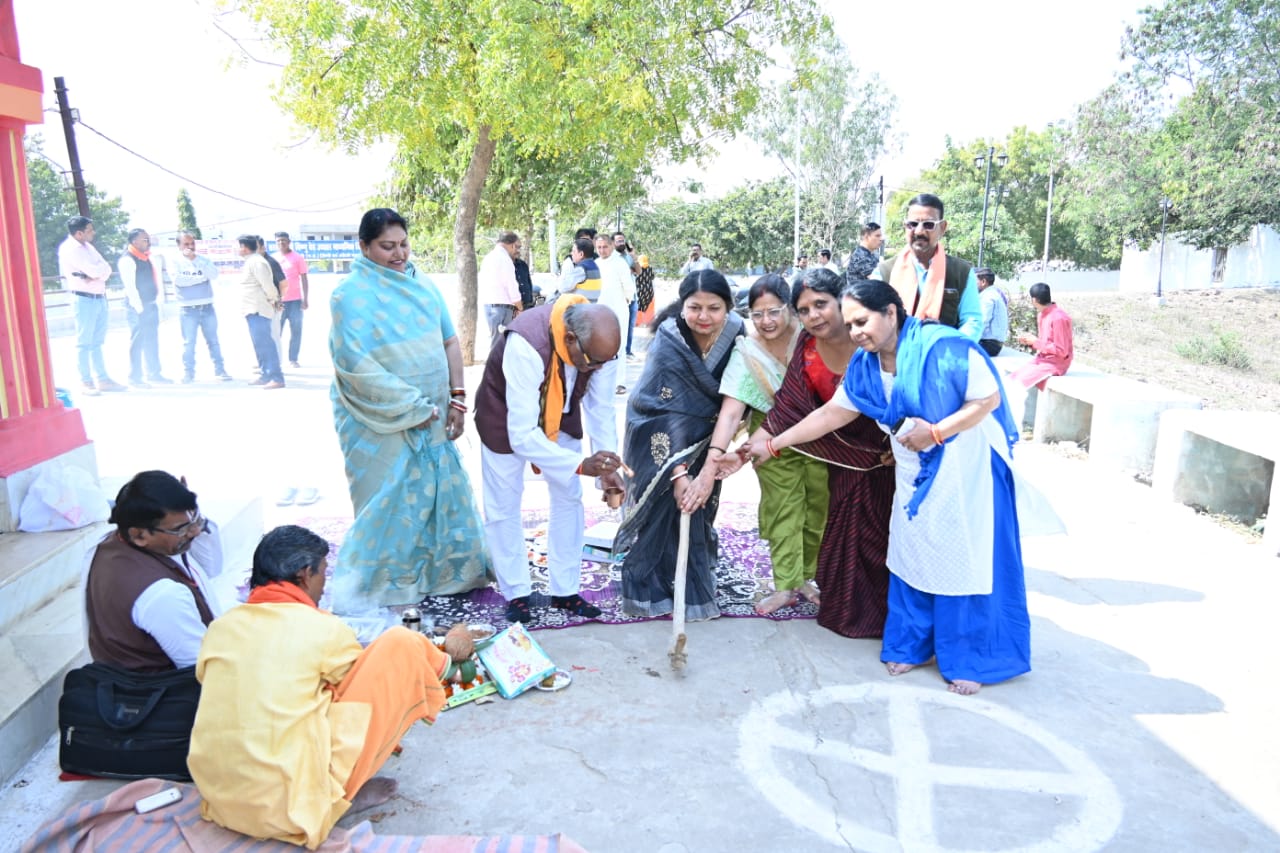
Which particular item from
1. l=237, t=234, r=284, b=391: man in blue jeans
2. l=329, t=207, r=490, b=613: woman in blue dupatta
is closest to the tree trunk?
l=237, t=234, r=284, b=391: man in blue jeans

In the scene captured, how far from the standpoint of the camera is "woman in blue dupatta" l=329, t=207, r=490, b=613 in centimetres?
364

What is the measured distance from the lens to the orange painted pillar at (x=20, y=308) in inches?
146

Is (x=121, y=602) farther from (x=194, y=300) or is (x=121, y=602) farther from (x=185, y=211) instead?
(x=185, y=211)

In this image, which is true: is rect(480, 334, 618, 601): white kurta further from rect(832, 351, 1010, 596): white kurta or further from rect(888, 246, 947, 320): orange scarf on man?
rect(888, 246, 947, 320): orange scarf on man

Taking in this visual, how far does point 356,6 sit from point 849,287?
21.8 ft

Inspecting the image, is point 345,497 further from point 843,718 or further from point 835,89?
point 835,89

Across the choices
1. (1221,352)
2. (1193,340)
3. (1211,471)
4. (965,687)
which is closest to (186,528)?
(965,687)

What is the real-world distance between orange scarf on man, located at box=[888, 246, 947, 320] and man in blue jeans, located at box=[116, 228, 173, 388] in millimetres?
7915

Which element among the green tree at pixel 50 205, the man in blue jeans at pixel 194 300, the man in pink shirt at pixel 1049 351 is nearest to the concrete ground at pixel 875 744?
the man in pink shirt at pixel 1049 351

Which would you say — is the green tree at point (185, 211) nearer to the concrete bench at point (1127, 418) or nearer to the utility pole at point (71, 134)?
the utility pole at point (71, 134)

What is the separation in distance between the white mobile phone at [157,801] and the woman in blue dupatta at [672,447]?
1.96 m

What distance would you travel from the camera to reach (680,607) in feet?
11.1

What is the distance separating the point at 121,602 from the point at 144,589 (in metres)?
0.07

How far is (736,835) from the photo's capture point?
2.38m
